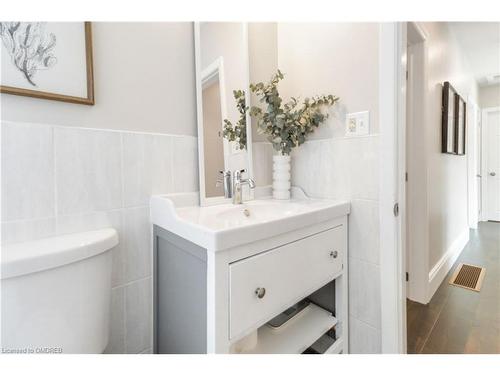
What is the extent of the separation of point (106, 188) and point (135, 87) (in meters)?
0.40

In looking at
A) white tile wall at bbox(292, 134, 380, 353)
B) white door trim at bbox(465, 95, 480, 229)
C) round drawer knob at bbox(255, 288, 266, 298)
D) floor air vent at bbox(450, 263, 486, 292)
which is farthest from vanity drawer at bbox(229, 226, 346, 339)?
white door trim at bbox(465, 95, 480, 229)

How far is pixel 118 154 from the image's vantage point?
0.94m

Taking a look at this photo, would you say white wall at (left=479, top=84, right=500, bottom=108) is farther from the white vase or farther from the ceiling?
the white vase

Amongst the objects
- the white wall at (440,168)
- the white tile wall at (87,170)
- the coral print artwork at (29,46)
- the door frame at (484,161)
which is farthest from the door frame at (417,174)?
the door frame at (484,161)

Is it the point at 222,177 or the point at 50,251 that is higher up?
the point at 222,177

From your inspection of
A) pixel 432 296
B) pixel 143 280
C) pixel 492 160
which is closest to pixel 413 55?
pixel 432 296

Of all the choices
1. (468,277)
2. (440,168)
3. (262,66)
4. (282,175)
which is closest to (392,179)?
(282,175)

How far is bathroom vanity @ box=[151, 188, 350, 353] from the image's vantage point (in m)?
0.72

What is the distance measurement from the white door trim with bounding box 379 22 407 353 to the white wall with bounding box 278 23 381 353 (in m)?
0.03

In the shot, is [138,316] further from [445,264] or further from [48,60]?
[445,264]

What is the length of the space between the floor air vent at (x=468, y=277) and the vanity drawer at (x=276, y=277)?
73.8 inches

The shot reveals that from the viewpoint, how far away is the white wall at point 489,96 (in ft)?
13.8

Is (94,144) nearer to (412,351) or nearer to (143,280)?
(143,280)
